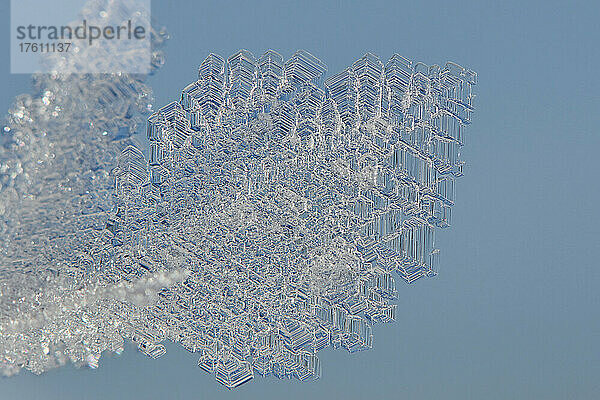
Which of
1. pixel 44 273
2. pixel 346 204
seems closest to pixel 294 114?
pixel 346 204

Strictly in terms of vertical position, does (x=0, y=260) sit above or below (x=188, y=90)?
below

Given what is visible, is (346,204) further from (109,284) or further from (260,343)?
(109,284)

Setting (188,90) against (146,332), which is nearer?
(188,90)

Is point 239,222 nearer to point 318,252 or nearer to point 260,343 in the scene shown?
point 318,252

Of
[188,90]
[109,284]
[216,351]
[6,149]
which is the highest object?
[188,90]

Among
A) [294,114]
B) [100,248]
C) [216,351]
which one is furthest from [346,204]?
[100,248]

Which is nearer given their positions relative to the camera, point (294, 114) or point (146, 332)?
Answer: point (294, 114)
